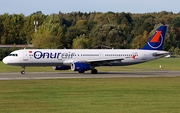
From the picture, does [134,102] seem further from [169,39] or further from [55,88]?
[169,39]

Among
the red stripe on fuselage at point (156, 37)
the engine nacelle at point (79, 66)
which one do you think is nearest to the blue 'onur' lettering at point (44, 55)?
the engine nacelle at point (79, 66)

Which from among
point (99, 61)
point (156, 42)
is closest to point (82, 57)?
point (99, 61)

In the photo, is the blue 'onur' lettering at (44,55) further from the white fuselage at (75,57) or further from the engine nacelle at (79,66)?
the engine nacelle at (79,66)

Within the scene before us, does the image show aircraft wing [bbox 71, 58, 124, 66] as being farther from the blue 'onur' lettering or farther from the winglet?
the winglet

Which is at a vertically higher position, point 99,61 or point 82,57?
point 82,57

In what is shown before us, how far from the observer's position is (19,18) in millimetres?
157375

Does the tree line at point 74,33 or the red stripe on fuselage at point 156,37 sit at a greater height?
the tree line at point 74,33

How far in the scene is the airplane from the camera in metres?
51.8

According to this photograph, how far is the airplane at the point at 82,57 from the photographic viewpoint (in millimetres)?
51750

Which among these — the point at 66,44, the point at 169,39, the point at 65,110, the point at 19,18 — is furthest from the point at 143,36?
the point at 65,110

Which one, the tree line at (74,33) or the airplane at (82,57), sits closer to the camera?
the airplane at (82,57)

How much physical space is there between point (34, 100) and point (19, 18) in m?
134

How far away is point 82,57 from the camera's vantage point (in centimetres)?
5456

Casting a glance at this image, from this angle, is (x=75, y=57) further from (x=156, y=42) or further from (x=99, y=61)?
(x=156, y=42)
